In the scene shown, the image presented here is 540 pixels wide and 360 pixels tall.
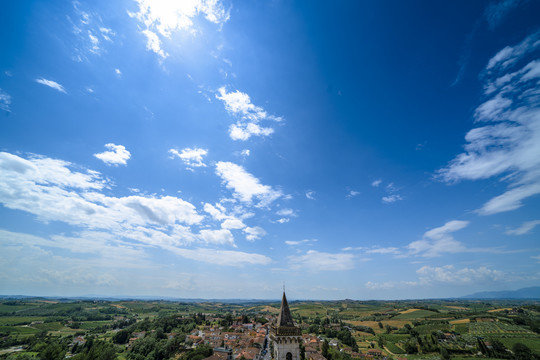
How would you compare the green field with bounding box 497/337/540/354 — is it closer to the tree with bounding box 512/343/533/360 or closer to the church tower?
the tree with bounding box 512/343/533/360

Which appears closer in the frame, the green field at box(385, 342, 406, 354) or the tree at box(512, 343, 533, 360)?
the tree at box(512, 343, 533, 360)

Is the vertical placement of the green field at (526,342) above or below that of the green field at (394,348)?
above

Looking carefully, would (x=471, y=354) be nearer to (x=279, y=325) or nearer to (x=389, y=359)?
(x=389, y=359)

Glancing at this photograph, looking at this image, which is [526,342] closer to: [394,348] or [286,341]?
[394,348]

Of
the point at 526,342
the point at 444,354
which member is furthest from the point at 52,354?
the point at 526,342

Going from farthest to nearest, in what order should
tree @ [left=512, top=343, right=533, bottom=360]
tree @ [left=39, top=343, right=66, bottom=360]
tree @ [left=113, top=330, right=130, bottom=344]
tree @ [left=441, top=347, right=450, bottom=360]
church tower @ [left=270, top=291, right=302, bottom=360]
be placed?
1. tree @ [left=113, top=330, right=130, bottom=344]
2. tree @ [left=441, top=347, right=450, bottom=360]
3. tree @ [left=512, top=343, right=533, bottom=360]
4. tree @ [left=39, top=343, right=66, bottom=360]
5. church tower @ [left=270, top=291, right=302, bottom=360]

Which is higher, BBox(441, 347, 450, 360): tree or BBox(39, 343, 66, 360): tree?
BBox(39, 343, 66, 360): tree

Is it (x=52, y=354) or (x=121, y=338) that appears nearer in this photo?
(x=52, y=354)

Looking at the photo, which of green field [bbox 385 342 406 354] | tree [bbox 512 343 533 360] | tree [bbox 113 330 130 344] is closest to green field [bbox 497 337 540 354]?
tree [bbox 512 343 533 360]

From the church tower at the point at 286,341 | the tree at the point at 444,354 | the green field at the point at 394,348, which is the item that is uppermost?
the church tower at the point at 286,341

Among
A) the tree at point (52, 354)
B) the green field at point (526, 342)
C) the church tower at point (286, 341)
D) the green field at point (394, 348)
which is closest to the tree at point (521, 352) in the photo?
the green field at point (526, 342)

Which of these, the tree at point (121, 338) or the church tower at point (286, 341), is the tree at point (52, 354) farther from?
the church tower at point (286, 341)

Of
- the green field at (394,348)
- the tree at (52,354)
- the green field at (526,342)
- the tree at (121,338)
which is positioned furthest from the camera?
the tree at (121,338)
